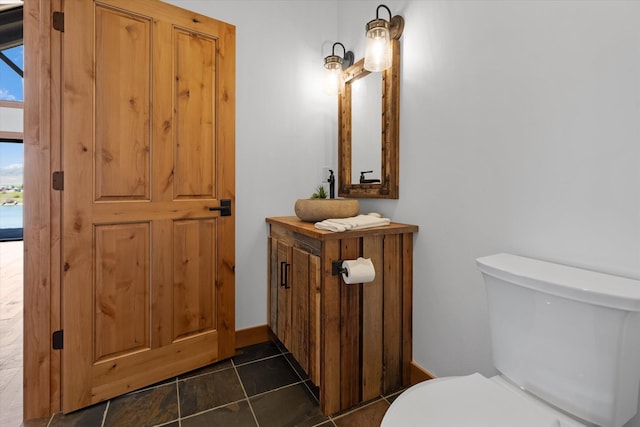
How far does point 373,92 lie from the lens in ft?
5.81

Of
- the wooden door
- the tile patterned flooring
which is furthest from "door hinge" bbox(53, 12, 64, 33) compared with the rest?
the tile patterned flooring

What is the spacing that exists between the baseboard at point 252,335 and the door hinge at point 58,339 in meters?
0.89

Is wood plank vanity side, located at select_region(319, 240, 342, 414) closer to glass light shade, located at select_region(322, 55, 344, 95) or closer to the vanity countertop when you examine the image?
the vanity countertop

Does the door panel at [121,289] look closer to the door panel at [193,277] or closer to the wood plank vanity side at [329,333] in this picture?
the door panel at [193,277]

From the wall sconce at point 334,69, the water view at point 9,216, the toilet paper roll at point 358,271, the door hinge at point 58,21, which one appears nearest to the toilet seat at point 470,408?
the toilet paper roll at point 358,271

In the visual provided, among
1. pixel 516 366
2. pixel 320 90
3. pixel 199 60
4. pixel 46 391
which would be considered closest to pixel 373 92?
pixel 320 90

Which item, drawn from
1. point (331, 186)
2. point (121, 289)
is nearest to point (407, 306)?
point (331, 186)

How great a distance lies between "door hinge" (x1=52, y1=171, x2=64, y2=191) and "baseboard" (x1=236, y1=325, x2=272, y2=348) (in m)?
1.26

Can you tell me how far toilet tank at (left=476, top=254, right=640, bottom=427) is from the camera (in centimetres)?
72

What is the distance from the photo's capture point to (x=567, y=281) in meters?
0.79

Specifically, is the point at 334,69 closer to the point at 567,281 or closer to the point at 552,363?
the point at 567,281

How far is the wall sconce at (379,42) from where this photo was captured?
→ 5.00 feet

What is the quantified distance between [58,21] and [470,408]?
219 cm

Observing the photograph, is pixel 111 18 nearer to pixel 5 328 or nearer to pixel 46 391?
pixel 46 391
